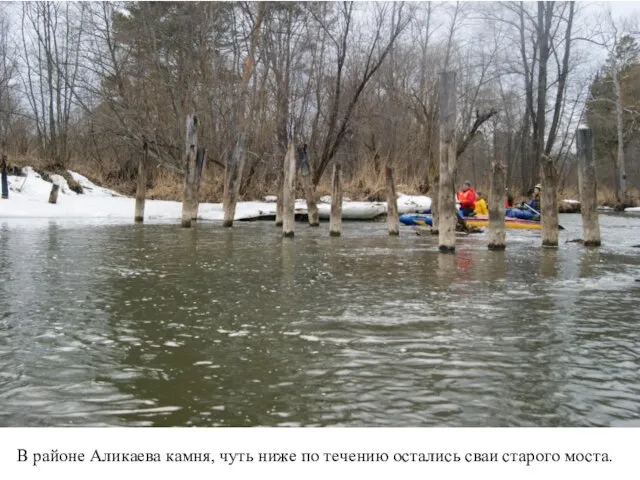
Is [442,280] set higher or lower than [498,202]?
lower

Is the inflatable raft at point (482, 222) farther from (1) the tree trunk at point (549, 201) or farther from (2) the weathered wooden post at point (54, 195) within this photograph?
(2) the weathered wooden post at point (54, 195)

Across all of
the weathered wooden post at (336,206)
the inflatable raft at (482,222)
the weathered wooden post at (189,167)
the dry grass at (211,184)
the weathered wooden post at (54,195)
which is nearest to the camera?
the weathered wooden post at (336,206)

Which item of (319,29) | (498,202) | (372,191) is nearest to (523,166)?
(372,191)

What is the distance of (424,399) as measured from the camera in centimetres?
345

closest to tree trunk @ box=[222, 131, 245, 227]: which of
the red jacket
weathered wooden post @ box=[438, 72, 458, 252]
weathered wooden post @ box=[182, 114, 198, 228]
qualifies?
weathered wooden post @ box=[182, 114, 198, 228]

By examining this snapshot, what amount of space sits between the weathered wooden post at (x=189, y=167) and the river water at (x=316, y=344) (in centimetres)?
794

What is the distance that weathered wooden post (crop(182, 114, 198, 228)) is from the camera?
17.2 metres

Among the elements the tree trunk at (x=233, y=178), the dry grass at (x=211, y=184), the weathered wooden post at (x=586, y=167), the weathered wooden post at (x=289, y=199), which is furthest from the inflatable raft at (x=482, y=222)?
the dry grass at (x=211, y=184)

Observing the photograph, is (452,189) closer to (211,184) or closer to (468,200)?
(468,200)

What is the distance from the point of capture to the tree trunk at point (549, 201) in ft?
38.3

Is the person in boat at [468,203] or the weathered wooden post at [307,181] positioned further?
the person in boat at [468,203]

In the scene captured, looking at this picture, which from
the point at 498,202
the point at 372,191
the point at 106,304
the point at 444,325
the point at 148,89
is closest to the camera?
the point at 444,325
